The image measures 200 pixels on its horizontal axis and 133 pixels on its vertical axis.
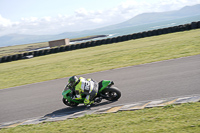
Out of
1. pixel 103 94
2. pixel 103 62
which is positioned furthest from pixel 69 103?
pixel 103 62

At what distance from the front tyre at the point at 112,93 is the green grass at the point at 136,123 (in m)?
1.50

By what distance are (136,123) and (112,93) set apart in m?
2.90

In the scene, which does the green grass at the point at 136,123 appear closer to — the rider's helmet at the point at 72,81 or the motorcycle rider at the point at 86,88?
the motorcycle rider at the point at 86,88

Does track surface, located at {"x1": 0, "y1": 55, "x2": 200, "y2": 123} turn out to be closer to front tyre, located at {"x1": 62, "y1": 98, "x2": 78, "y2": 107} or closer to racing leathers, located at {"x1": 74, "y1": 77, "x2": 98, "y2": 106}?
front tyre, located at {"x1": 62, "y1": 98, "x2": 78, "y2": 107}

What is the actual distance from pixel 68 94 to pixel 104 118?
8.09ft

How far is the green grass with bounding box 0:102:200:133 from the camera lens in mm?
4720

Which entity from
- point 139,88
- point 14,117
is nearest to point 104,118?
point 139,88

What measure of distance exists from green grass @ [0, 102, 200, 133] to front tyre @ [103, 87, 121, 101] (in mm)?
1503

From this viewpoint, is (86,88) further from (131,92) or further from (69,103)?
(131,92)

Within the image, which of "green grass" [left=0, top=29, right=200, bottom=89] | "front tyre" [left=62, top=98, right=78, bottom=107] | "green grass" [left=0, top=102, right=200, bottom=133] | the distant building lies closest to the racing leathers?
"front tyre" [left=62, top=98, right=78, bottom=107]

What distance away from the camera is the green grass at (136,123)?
4.72 m

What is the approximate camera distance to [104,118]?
20.3 ft

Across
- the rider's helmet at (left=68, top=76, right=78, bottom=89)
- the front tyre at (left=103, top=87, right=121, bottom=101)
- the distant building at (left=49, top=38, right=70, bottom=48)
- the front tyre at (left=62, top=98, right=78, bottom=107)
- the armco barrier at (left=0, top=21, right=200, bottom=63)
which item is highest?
the distant building at (left=49, top=38, right=70, bottom=48)

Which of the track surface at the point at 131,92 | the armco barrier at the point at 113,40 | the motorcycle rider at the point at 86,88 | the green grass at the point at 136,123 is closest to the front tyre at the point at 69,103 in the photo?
the track surface at the point at 131,92
